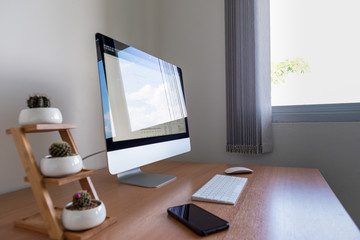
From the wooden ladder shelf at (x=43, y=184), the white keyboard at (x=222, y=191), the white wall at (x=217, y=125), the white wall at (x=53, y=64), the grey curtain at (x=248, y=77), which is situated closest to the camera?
the wooden ladder shelf at (x=43, y=184)

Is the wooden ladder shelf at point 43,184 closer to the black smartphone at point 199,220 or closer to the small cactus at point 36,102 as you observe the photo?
the small cactus at point 36,102

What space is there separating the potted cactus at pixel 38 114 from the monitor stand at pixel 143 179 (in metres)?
0.45

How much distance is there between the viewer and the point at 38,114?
0.51 metres

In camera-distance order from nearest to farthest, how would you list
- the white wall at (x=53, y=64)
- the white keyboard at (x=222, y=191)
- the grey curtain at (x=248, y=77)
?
the white keyboard at (x=222, y=191)
the white wall at (x=53, y=64)
the grey curtain at (x=248, y=77)

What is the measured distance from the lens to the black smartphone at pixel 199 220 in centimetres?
50

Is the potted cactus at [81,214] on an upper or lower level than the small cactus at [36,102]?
lower

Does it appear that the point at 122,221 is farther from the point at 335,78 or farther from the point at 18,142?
the point at 335,78

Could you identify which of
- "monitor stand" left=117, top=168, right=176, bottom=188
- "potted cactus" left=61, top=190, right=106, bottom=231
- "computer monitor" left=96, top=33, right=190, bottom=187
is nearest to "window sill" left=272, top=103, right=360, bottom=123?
"computer monitor" left=96, top=33, right=190, bottom=187

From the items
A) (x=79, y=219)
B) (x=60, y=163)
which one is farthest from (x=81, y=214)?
(x=60, y=163)

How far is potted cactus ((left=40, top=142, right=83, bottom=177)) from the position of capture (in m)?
0.47

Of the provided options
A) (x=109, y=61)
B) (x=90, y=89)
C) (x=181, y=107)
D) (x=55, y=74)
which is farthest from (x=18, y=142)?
(x=181, y=107)

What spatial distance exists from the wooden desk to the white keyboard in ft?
0.06

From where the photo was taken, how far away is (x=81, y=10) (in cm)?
113

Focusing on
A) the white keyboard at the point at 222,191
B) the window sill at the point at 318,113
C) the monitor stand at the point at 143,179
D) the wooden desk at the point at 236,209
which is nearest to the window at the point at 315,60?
the window sill at the point at 318,113
